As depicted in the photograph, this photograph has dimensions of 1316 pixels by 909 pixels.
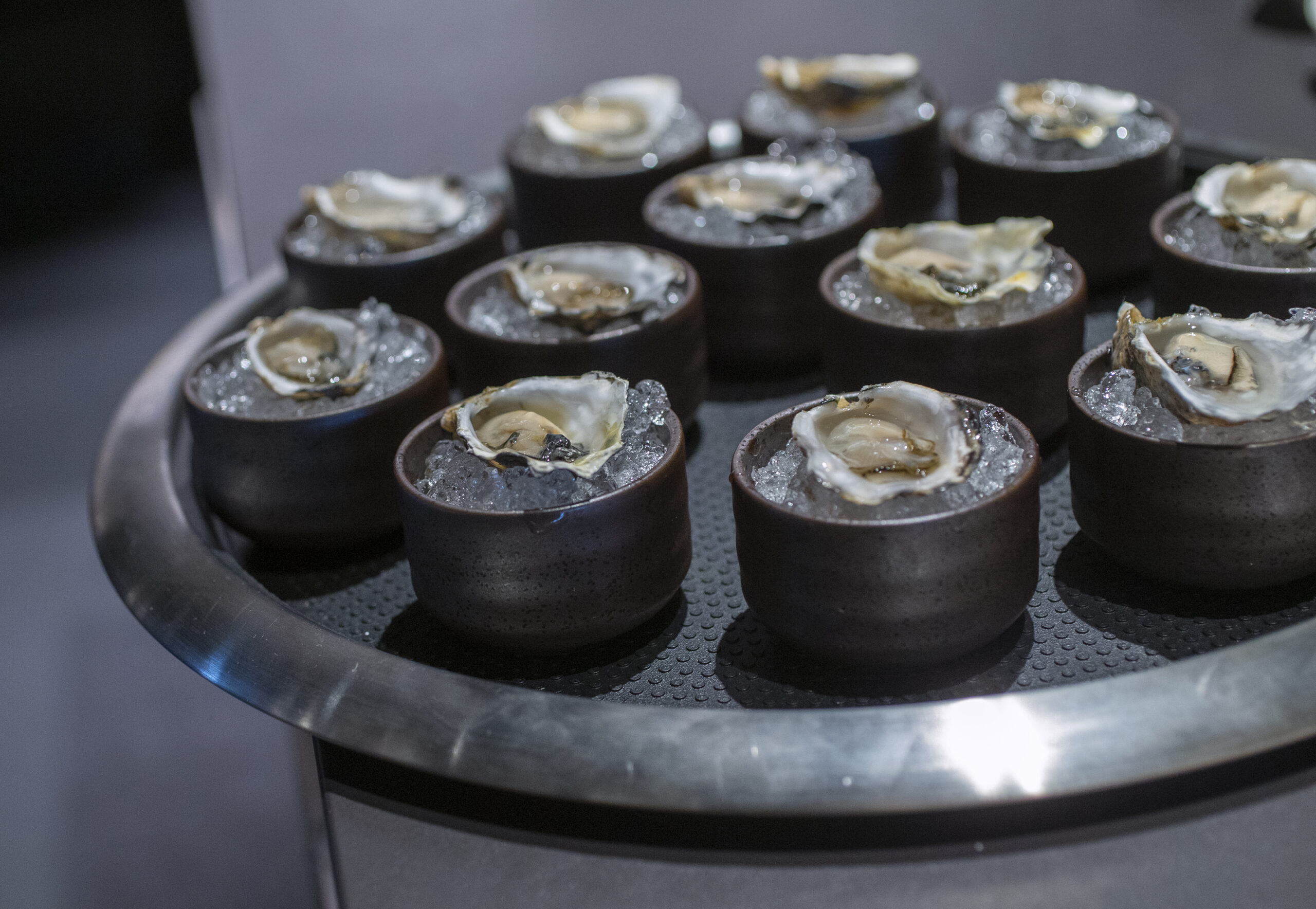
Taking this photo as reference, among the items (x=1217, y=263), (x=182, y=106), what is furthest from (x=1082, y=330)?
(x=182, y=106)

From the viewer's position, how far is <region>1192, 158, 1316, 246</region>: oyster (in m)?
0.98

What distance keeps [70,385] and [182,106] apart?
36.4 inches

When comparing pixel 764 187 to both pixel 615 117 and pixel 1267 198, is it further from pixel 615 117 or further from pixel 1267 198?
pixel 1267 198

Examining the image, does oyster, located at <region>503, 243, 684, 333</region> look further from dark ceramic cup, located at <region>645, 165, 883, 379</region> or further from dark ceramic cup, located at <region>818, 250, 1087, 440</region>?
dark ceramic cup, located at <region>818, 250, 1087, 440</region>

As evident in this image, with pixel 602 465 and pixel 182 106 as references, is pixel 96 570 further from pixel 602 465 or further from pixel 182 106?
pixel 602 465

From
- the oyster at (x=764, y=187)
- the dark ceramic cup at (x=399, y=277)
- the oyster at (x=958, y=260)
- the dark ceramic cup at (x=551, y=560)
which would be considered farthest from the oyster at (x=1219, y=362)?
the dark ceramic cup at (x=399, y=277)

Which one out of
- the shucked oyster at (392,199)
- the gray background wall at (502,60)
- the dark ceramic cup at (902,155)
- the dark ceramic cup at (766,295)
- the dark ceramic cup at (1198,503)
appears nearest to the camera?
the dark ceramic cup at (1198,503)

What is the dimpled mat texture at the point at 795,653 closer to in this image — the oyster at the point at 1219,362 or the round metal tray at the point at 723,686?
the round metal tray at the point at 723,686

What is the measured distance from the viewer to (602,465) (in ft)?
2.66

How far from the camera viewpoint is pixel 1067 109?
4.44ft

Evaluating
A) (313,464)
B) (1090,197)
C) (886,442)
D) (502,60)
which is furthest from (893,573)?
(502,60)

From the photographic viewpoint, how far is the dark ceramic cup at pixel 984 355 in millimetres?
951

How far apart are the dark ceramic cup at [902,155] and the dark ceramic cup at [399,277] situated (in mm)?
417

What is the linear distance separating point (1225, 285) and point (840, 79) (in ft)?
1.97
